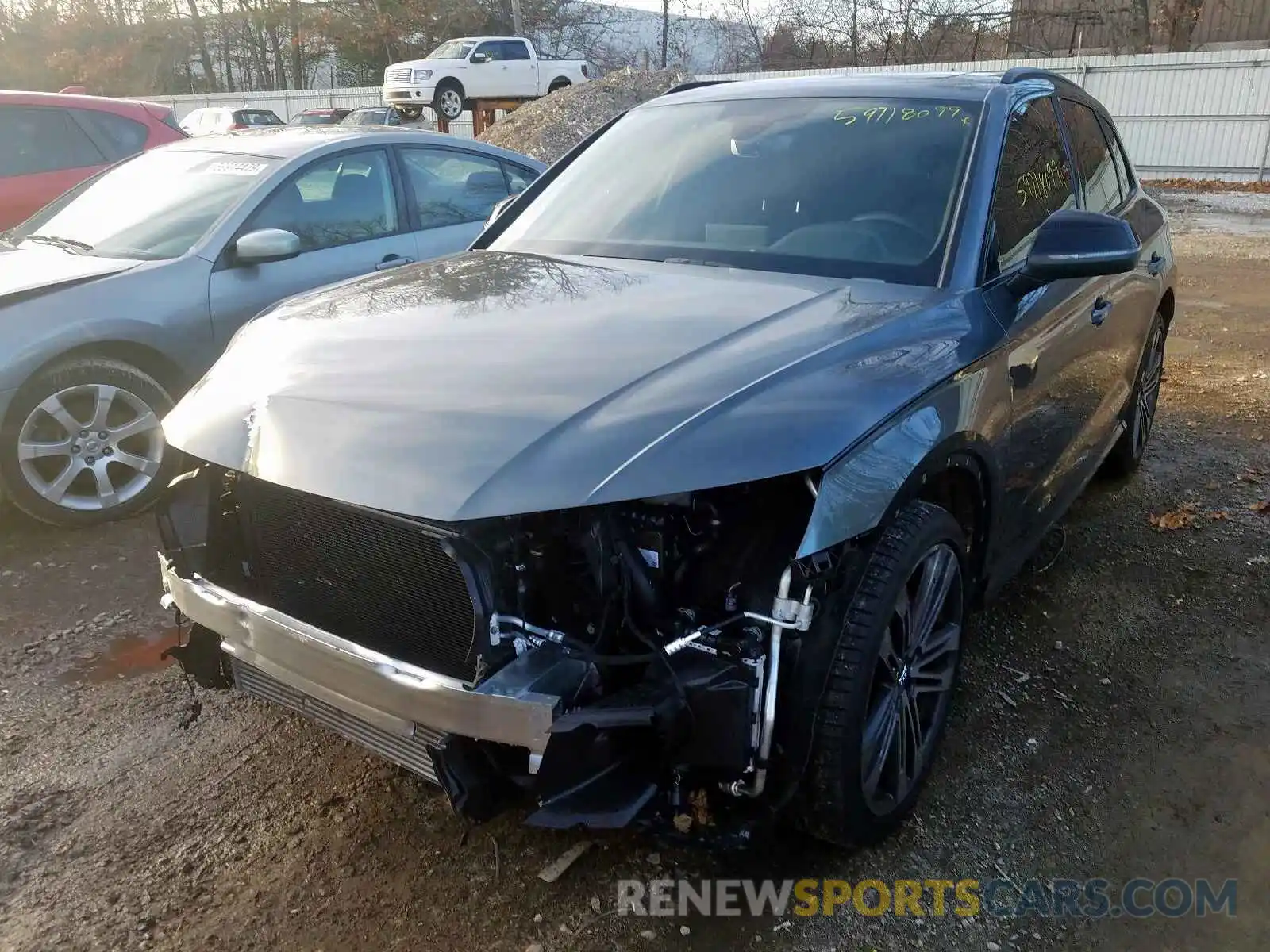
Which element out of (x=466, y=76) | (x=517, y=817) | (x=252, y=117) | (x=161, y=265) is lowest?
(x=517, y=817)

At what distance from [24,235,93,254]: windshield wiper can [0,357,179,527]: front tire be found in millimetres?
811

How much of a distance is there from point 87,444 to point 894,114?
3600 millimetres

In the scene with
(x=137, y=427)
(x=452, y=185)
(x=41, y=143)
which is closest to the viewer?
(x=137, y=427)

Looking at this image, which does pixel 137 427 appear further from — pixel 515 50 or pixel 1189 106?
pixel 515 50

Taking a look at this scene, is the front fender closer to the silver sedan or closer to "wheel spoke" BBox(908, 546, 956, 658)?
"wheel spoke" BBox(908, 546, 956, 658)

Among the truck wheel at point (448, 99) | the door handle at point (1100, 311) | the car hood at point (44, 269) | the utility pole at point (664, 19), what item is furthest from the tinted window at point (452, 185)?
the utility pole at point (664, 19)

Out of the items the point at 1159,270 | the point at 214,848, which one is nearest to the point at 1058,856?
the point at 214,848

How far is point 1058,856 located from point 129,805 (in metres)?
2.44

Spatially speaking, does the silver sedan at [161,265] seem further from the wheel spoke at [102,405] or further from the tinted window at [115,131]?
the tinted window at [115,131]

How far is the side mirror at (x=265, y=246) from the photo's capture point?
183 inches

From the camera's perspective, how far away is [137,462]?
4.59 meters

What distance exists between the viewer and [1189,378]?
6.95 m

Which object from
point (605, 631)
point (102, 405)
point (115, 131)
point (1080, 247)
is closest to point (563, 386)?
point (605, 631)

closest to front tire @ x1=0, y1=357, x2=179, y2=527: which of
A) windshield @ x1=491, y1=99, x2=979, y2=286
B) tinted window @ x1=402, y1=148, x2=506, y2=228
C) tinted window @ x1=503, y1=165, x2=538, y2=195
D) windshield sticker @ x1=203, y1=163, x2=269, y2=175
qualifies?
windshield sticker @ x1=203, y1=163, x2=269, y2=175
